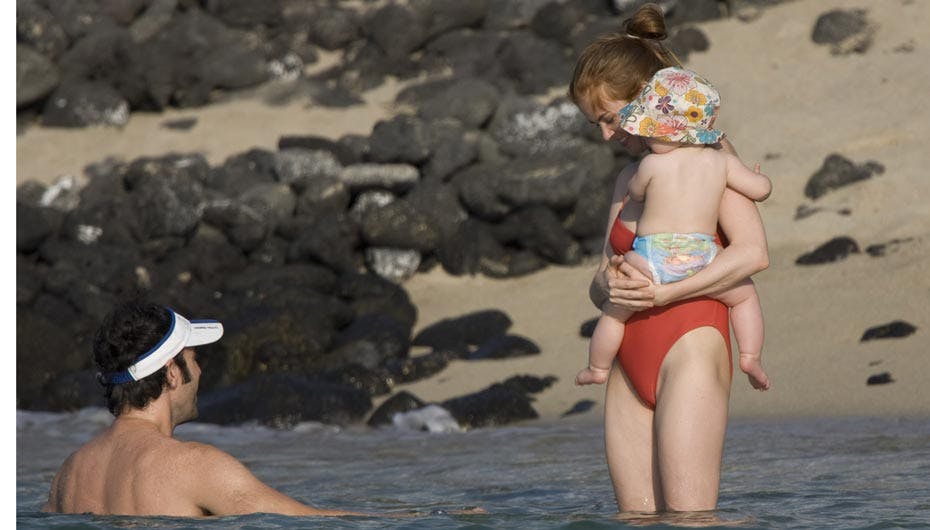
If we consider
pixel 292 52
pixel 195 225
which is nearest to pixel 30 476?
pixel 195 225

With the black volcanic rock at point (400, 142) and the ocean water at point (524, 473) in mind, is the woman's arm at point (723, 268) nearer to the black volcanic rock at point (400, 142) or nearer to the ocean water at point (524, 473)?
the ocean water at point (524, 473)

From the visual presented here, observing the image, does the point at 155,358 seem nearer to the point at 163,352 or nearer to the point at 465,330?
the point at 163,352

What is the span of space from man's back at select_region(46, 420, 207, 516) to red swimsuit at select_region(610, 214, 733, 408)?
1.38m

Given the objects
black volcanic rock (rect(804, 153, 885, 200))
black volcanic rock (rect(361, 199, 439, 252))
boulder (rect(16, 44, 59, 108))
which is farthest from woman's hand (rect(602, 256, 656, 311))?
boulder (rect(16, 44, 59, 108))

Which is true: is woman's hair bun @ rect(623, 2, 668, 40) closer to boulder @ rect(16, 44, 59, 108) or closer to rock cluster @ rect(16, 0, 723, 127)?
rock cluster @ rect(16, 0, 723, 127)

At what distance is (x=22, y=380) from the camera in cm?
1402

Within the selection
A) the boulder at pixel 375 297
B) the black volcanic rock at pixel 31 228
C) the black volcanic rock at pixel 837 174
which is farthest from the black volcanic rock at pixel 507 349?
the black volcanic rock at pixel 31 228

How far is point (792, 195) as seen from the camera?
1709 cm

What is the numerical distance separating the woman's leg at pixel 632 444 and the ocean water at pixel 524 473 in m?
0.09

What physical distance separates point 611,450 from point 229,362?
8948mm

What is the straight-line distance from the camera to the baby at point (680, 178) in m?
4.74

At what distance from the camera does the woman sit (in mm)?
4676

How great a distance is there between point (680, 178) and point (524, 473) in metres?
4.57

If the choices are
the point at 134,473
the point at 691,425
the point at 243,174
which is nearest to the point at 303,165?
the point at 243,174
